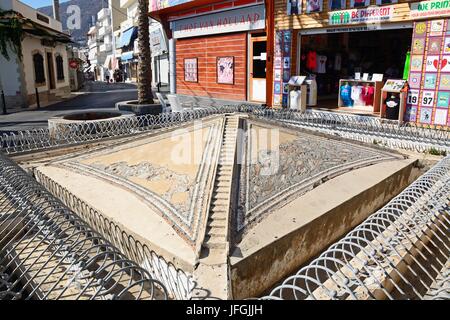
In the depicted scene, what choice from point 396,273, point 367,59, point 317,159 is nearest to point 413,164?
point 317,159

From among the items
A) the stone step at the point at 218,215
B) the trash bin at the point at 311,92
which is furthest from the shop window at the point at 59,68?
the stone step at the point at 218,215

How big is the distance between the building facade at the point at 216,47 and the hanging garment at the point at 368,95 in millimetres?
3670

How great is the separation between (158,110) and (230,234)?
24.2 feet

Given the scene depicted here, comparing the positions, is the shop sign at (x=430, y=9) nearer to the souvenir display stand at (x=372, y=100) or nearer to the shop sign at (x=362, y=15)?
the shop sign at (x=362, y=15)

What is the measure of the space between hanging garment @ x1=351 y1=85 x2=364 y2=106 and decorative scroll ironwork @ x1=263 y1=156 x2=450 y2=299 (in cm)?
656

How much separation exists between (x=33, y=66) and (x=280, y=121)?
53.1ft

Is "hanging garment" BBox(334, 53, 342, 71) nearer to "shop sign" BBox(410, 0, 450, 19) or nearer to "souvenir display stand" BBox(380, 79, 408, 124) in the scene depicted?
"souvenir display stand" BBox(380, 79, 408, 124)

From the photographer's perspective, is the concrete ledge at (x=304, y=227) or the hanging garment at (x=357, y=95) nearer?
the concrete ledge at (x=304, y=227)

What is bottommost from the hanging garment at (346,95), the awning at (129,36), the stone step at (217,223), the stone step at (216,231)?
the stone step at (216,231)

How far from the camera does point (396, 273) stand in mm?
3346

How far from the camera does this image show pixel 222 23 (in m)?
14.6

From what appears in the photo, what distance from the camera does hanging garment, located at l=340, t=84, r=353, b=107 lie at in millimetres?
11684

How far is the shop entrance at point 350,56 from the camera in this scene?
44.3 ft

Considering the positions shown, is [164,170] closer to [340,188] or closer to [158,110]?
[340,188]
